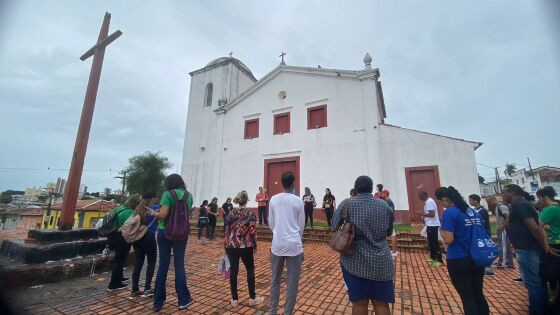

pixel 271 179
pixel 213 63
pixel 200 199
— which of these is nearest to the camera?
pixel 271 179

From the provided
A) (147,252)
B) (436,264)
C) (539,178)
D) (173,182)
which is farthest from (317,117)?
(539,178)

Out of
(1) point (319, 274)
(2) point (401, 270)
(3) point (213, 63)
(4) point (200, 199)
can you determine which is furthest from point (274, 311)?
(3) point (213, 63)

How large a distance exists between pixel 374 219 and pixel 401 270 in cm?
409

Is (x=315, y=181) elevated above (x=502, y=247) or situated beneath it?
elevated above

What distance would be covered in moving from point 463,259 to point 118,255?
5142 mm

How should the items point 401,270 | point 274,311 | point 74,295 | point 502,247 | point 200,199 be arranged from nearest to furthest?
1. point 274,311
2. point 74,295
3. point 401,270
4. point 502,247
5. point 200,199

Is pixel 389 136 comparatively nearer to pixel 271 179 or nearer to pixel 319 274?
pixel 271 179

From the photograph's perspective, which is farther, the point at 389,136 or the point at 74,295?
the point at 389,136

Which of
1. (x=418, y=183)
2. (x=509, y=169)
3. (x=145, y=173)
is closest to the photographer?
(x=418, y=183)

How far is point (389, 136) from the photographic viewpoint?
12609 mm

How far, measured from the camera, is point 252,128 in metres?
16.5

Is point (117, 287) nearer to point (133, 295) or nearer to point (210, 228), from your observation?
Result: point (133, 295)

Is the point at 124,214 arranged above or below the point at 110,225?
above

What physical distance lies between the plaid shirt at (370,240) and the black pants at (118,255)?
390 cm
